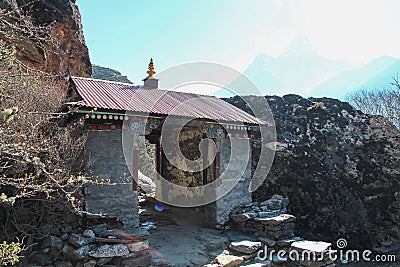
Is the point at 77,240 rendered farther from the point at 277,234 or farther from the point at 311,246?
the point at 311,246

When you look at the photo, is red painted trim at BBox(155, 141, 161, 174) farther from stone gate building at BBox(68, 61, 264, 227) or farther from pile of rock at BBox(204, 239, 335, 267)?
pile of rock at BBox(204, 239, 335, 267)

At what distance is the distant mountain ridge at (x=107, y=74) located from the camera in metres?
27.0

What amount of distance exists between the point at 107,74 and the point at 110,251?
86.5 feet

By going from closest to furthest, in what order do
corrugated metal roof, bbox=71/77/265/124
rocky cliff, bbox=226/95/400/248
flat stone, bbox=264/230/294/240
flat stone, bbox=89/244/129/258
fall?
1. flat stone, bbox=89/244/129/258
2. corrugated metal roof, bbox=71/77/265/124
3. flat stone, bbox=264/230/294/240
4. rocky cliff, bbox=226/95/400/248

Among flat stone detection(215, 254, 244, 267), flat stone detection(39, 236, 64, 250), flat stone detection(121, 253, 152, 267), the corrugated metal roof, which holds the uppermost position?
the corrugated metal roof

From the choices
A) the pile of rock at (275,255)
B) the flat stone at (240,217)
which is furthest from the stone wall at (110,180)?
the flat stone at (240,217)

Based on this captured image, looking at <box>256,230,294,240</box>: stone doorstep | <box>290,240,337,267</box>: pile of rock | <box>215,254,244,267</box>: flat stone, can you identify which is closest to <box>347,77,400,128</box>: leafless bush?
<box>256,230,294,240</box>: stone doorstep

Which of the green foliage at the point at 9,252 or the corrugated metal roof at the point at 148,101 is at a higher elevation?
the corrugated metal roof at the point at 148,101

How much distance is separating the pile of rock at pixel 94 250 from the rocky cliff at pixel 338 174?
17.8 ft

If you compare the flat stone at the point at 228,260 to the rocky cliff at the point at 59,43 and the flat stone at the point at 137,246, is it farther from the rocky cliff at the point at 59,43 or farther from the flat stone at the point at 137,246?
the rocky cliff at the point at 59,43

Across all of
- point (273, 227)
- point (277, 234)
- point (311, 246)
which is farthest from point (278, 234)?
point (311, 246)

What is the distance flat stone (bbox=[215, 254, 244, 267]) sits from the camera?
18.9ft

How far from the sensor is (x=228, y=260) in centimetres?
587

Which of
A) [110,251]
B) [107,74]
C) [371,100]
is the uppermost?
[107,74]
